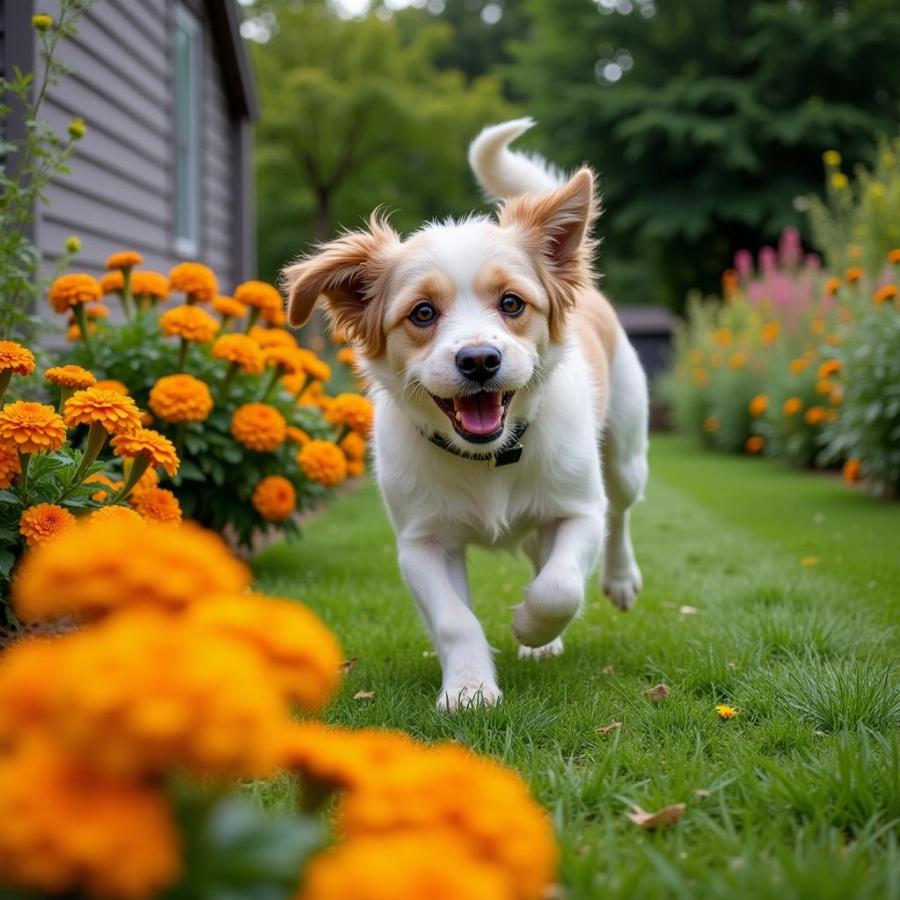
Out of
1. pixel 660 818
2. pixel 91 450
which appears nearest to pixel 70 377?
pixel 91 450

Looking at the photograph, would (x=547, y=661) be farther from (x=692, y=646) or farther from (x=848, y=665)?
(x=848, y=665)

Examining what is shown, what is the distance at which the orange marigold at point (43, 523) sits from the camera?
10.2 ft

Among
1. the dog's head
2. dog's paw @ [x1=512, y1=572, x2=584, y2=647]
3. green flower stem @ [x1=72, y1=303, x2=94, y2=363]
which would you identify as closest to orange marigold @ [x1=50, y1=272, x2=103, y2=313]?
green flower stem @ [x1=72, y1=303, x2=94, y2=363]

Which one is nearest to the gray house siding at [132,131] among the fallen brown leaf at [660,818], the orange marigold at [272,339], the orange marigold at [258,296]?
the orange marigold at [258,296]

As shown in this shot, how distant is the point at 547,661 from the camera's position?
3.86 m

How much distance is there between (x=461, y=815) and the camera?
129 centimetres

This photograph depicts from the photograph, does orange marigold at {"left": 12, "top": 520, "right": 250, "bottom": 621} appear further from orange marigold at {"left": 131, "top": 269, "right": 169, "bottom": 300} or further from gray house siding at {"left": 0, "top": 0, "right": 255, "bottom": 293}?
gray house siding at {"left": 0, "top": 0, "right": 255, "bottom": 293}

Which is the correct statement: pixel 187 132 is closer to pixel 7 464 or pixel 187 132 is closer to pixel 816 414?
pixel 816 414

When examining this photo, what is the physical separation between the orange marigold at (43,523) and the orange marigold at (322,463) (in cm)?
202

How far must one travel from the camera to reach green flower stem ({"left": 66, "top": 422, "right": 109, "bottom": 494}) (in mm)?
3246

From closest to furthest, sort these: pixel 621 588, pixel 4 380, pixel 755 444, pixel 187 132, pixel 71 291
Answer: pixel 4 380
pixel 71 291
pixel 621 588
pixel 187 132
pixel 755 444

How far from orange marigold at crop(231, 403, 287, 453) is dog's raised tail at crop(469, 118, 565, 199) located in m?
1.49

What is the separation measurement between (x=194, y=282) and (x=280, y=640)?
417 cm

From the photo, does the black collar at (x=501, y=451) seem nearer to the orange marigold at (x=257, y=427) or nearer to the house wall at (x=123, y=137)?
the orange marigold at (x=257, y=427)
